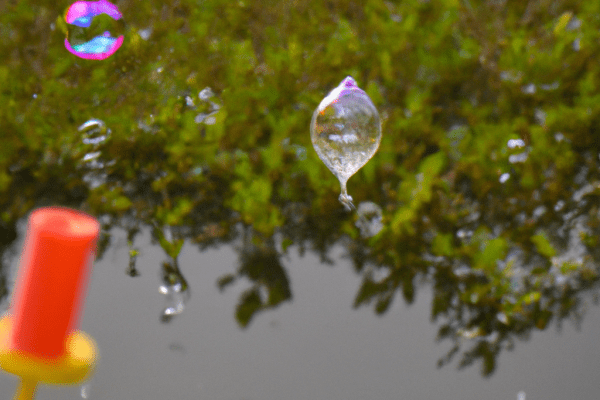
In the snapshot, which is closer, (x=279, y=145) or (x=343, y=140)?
(x=343, y=140)

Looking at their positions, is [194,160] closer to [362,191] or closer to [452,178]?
[362,191]

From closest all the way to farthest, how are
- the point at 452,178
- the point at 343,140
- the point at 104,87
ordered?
the point at 343,140 → the point at 104,87 → the point at 452,178

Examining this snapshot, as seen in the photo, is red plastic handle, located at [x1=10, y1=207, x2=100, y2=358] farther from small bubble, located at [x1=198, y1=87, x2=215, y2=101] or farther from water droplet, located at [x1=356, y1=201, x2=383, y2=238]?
water droplet, located at [x1=356, y1=201, x2=383, y2=238]

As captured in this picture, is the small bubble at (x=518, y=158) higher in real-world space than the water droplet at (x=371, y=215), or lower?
higher

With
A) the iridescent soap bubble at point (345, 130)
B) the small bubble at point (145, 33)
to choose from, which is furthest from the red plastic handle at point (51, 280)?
the small bubble at point (145, 33)

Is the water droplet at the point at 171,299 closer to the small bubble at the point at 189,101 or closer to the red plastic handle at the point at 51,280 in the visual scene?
the small bubble at the point at 189,101

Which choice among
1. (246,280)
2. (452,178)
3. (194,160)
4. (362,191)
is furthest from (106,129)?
(452,178)

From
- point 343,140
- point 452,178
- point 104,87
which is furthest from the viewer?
point 452,178
